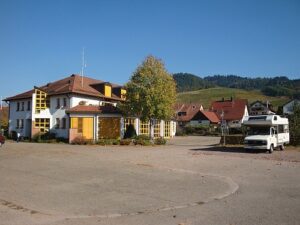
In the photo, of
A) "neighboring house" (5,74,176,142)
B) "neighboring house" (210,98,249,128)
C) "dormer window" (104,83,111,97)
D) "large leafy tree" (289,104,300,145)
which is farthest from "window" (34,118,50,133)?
"neighboring house" (210,98,249,128)

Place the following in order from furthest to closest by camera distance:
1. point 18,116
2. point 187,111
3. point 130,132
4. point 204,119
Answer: point 187,111, point 204,119, point 18,116, point 130,132

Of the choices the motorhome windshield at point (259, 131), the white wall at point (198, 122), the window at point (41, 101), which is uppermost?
the window at point (41, 101)

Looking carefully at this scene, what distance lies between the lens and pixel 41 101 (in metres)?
43.9

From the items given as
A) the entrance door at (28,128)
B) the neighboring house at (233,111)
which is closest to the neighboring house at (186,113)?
the neighboring house at (233,111)

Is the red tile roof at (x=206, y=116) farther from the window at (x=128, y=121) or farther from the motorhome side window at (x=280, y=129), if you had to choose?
the motorhome side window at (x=280, y=129)

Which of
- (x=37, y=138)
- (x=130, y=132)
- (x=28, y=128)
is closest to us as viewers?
(x=37, y=138)

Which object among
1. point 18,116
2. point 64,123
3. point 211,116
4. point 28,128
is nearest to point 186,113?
point 211,116

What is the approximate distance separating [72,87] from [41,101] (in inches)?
177

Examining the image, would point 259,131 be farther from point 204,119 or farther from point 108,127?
point 204,119

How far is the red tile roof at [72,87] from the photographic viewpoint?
42.4 metres

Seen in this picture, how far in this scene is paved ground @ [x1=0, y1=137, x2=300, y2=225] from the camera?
8.43 m

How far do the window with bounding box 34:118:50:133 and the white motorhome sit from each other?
23909mm

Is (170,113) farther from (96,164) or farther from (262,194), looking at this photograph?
(262,194)

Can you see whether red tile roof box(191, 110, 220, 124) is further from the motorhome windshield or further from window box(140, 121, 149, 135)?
the motorhome windshield
